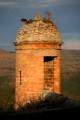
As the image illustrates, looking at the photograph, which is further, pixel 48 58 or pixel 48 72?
pixel 48 58

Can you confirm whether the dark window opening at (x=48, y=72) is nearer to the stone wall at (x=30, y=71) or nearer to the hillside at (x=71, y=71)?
the stone wall at (x=30, y=71)

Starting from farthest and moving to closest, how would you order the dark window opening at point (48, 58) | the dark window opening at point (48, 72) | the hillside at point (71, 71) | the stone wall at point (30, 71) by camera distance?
the hillside at point (71, 71)
the dark window opening at point (48, 58)
the dark window opening at point (48, 72)
the stone wall at point (30, 71)

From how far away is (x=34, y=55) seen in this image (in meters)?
13.6

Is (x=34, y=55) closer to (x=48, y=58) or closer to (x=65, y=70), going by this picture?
(x=48, y=58)

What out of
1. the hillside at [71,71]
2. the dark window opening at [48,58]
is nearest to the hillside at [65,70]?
the hillside at [71,71]

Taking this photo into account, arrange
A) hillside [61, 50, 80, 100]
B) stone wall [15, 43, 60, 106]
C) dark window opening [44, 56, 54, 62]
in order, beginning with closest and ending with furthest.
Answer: stone wall [15, 43, 60, 106]
dark window opening [44, 56, 54, 62]
hillside [61, 50, 80, 100]

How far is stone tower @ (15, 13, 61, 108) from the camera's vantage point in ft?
44.3

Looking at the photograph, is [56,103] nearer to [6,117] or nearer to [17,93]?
[17,93]

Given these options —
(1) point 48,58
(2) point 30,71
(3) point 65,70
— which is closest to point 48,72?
(1) point 48,58

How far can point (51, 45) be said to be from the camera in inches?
543

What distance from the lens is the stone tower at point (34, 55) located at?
13.5 meters

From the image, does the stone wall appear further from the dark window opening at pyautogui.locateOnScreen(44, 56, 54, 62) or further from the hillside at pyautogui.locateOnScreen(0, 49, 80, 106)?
the hillside at pyautogui.locateOnScreen(0, 49, 80, 106)

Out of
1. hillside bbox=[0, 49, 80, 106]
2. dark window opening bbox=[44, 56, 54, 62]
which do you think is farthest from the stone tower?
hillside bbox=[0, 49, 80, 106]

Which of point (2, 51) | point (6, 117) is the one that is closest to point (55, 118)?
point (6, 117)
